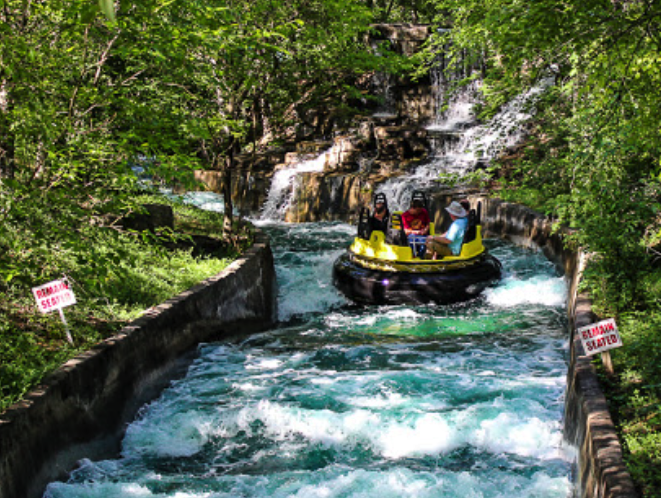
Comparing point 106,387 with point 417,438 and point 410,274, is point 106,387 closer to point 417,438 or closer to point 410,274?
point 417,438

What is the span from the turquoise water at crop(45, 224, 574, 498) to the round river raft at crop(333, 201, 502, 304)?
1.14 meters

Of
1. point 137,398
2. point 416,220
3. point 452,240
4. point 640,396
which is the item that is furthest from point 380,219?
point 640,396

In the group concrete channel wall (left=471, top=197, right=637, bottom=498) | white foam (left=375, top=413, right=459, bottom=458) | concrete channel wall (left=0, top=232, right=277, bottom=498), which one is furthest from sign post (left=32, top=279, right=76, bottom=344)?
concrete channel wall (left=471, top=197, right=637, bottom=498)

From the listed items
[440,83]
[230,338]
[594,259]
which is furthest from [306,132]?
[594,259]

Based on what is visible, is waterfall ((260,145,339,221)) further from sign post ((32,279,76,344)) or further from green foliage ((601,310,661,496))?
green foliage ((601,310,661,496))

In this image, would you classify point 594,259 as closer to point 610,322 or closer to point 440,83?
point 610,322

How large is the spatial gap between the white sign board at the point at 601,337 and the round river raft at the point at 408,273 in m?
5.53

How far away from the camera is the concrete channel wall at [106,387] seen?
15.3 feet

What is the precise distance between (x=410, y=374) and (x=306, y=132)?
20.2 metres

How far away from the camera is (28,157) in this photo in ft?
22.3

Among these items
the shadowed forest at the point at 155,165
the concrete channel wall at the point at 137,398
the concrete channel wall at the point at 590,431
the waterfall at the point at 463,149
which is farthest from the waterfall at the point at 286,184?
the concrete channel wall at the point at 590,431

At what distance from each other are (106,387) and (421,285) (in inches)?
221

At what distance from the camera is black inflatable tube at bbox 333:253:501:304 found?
10461 millimetres

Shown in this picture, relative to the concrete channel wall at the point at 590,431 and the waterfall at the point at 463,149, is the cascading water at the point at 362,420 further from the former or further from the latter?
the waterfall at the point at 463,149
